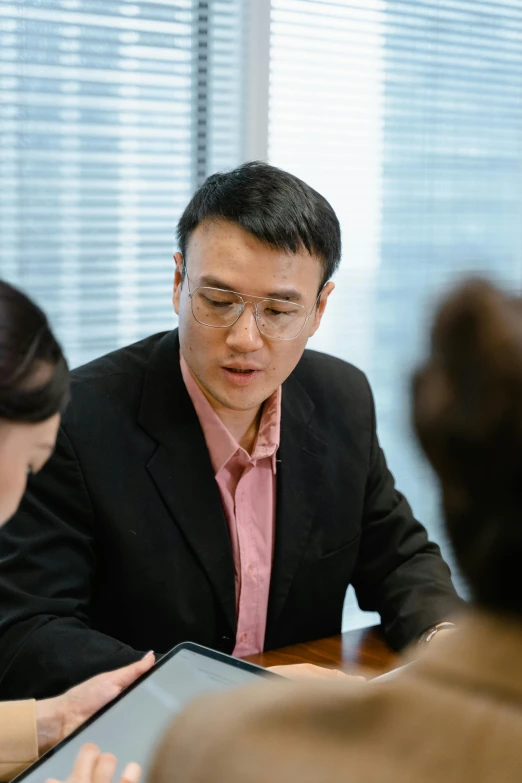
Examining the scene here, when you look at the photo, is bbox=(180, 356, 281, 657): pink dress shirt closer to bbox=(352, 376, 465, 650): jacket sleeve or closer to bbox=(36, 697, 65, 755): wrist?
bbox=(352, 376, 465, 650): jacket sleeve

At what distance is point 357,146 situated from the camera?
3.04 meters

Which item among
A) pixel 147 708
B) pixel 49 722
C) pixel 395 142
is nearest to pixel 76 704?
pixel 49 722

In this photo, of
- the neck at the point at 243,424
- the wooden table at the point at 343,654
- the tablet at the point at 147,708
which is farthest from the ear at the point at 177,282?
the tablet at the point at 147,708

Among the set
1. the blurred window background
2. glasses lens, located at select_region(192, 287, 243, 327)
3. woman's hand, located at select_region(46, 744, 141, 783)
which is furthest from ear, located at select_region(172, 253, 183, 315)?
woman's hand, located at select_region(46, 744, 141, 783)

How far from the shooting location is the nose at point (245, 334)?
1776mm

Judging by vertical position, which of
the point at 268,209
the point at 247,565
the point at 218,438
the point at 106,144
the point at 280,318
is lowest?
the point at 247,565

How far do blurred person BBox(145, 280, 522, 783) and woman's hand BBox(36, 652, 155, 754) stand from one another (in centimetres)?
75

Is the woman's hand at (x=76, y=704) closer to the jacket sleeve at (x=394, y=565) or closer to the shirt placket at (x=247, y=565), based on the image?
the shirt placket at (x=247, y=565)

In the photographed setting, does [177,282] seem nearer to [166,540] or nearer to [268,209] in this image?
[268,209]

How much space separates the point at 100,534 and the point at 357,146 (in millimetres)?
1731

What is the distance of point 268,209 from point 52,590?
0.80 m

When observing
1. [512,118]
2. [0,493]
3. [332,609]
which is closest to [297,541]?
[332,609]

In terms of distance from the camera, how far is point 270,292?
179 cm

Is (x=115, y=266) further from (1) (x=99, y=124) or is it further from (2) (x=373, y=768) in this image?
(2) (x=373, y=768)
